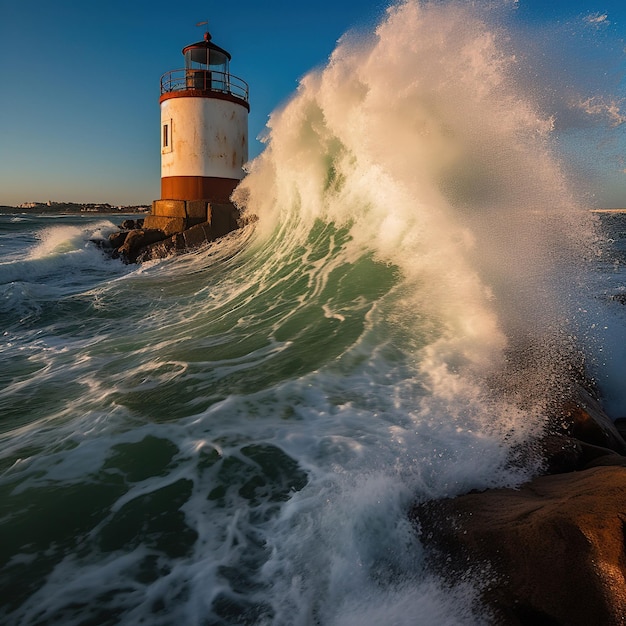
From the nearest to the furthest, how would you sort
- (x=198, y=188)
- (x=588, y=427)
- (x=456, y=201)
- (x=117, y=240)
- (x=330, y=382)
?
1. (x=588, y=427)
2. (x=330, y=382)
3. (x=456, y=201)
4. (x=198, y=188)
5. (x=117, y=240)

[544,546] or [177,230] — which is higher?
[177,230]

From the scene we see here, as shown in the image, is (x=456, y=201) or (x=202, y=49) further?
(x=202, y=49)

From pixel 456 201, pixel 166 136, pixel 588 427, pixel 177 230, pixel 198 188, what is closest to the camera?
pixel 588 427

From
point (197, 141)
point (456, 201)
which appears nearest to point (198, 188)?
point (197, 141)

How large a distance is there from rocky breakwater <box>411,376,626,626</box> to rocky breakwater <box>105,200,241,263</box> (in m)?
11.6

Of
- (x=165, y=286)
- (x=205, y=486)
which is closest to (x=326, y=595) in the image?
(x=205, y=486)

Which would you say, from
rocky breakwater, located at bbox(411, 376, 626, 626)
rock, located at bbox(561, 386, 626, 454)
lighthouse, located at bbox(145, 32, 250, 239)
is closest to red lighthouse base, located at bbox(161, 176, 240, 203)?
lighthouse, located at bbox(145, 32, 250, 239)

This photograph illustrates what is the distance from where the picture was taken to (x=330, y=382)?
341 cm

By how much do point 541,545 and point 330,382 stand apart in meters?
1.95

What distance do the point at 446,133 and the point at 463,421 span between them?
452 centimetres

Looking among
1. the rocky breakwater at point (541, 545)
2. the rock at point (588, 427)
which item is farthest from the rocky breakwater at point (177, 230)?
the rocky breakwater at point (541, 545)

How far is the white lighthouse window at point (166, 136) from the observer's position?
555 inches

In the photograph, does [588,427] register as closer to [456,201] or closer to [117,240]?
[456,201]

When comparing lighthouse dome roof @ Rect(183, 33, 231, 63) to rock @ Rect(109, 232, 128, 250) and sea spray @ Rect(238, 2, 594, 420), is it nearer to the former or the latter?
rock @ Rect(109, 232, 128, 250)
